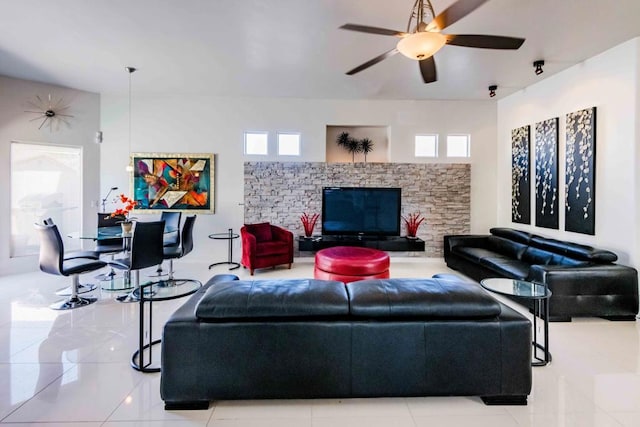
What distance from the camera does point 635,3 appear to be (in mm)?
3025

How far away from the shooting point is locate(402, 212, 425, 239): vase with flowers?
6278 millimetres

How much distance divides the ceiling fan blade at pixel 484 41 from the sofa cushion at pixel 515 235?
10.8 ft

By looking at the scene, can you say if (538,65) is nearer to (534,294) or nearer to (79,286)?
(534,294)

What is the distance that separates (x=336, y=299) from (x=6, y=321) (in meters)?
3.68

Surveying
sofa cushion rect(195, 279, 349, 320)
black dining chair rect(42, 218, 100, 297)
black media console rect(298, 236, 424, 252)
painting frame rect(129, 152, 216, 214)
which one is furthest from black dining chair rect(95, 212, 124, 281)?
sofa cushion rect(195, 279, 349, 320)

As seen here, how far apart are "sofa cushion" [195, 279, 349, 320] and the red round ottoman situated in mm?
2237

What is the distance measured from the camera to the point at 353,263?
427 cm

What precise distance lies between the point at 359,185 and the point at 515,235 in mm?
2772

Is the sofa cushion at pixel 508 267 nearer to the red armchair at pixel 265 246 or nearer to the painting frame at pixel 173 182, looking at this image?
the red armchair at pixel 265 246

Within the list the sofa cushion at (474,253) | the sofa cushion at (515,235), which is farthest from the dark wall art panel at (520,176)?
the sofa cushion at (474,253)

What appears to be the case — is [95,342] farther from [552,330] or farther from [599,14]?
[599,14]

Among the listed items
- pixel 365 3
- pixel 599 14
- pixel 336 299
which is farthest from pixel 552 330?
pixel 365 3

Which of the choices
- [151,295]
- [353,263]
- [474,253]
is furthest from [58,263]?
[474,253]

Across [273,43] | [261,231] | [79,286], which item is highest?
[273,43]
